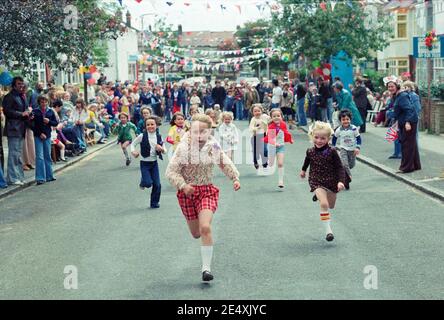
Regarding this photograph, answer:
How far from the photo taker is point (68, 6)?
18.7 m

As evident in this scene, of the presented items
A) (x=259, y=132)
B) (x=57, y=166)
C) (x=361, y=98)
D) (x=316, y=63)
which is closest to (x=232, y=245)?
(x=259, y=132)

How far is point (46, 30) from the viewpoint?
18234 millimetres

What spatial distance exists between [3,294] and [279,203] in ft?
20.5

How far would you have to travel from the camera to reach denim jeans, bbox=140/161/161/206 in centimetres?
1291

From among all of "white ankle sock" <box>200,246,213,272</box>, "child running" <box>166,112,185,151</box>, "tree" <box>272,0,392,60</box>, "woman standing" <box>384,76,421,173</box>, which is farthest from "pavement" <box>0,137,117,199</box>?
"tree" <box>272,0,392,60</box>

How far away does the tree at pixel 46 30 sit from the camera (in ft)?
57.4

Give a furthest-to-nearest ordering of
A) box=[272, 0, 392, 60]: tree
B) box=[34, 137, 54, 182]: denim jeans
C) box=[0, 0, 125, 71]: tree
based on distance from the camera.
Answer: box=[272, 0, 392, 60]: tree < box=[0, 0, 125, 71]: tree < box=[34, 137, 54, 182]: denim jeans

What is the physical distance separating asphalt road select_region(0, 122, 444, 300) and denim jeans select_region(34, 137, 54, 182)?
1316mm

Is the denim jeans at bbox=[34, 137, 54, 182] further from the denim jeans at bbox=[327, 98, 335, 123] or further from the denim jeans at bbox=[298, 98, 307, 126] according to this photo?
the denim jeans at bbox=[298, 98, 307, 126]

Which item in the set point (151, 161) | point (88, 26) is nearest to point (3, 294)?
point (151, 161)

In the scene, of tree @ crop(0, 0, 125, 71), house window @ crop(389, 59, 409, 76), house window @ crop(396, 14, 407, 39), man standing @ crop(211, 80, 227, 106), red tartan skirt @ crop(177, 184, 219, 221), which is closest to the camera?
red tartan skirt @ crop(177, 184, 219, 221)

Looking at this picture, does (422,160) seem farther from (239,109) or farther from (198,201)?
(239,109)

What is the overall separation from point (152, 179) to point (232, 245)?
12.3 ft

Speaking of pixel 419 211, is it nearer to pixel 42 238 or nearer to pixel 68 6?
pixel 42 238
